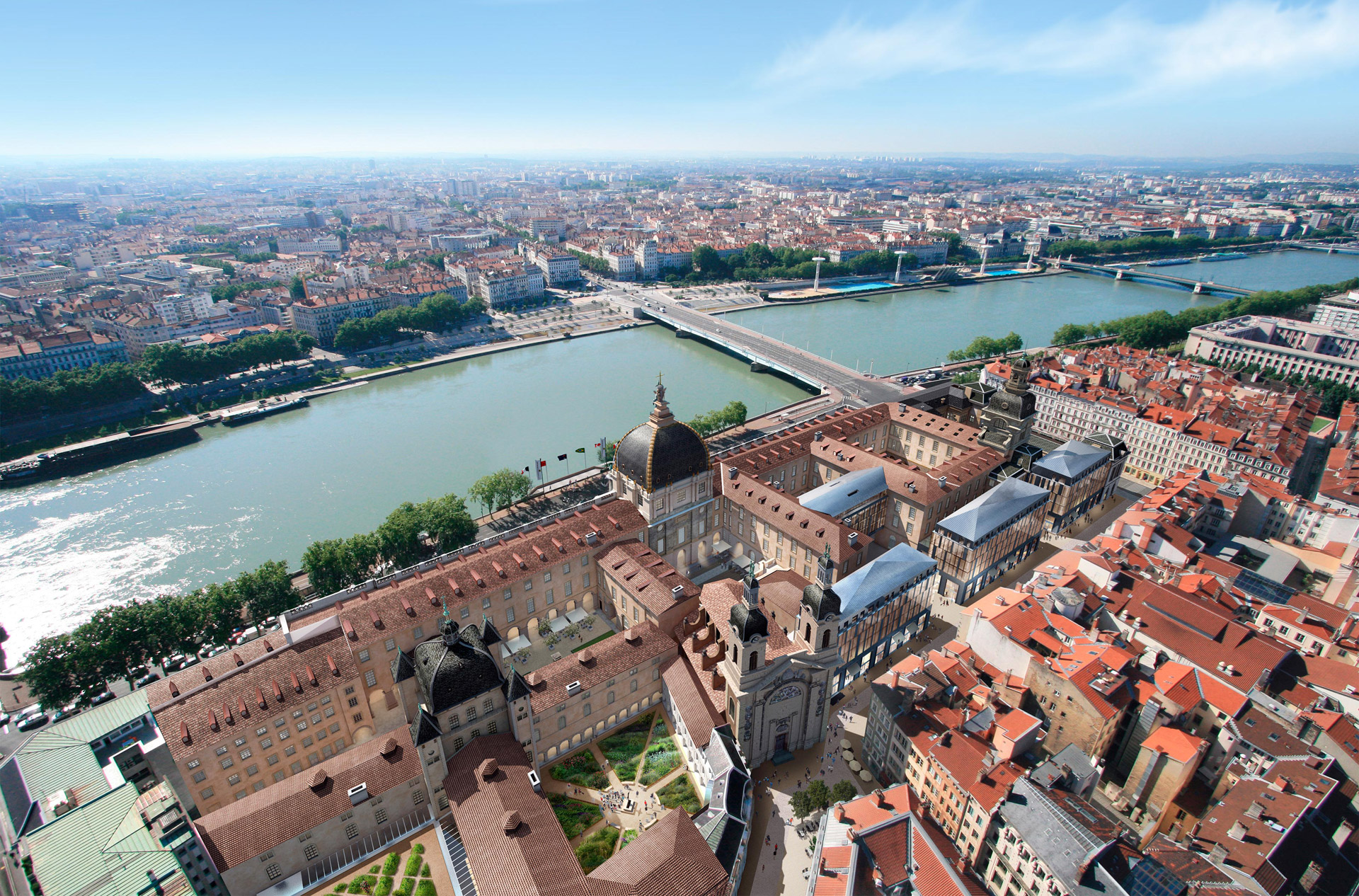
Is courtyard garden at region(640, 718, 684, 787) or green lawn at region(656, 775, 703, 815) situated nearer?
green lawn at region(656, 775, 703, 815)

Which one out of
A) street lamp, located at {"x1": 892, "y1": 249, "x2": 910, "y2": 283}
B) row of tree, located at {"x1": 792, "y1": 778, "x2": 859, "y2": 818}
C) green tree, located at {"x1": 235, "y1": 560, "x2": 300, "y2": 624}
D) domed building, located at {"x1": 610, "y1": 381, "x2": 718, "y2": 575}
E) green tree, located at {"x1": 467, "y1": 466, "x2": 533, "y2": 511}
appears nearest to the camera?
row of tree, located at {"x1": 792, "y1": 778, "x2": 859, "y2": 818}

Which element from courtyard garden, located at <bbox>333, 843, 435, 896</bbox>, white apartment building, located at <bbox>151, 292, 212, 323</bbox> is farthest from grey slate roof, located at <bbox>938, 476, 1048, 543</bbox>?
white apartment building, located at <bbox>151, 292, 212, 323</bbox>

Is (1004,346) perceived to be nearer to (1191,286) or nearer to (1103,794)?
(1103,794)

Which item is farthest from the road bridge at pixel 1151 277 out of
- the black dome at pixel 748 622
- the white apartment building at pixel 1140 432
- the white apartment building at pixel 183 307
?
the white apartment building at pixel 183 307

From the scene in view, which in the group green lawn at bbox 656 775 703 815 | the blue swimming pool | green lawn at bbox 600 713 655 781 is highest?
the blue swimming pool

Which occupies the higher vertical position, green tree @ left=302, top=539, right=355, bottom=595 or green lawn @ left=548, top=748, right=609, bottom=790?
green tree @ left=302, top=539, right=355, bottom=595

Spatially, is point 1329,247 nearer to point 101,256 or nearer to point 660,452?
point 660,452

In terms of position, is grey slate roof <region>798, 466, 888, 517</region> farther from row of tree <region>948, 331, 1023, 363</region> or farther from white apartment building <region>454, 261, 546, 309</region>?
white apartment building <region>454, 261, 546, 309</region>
